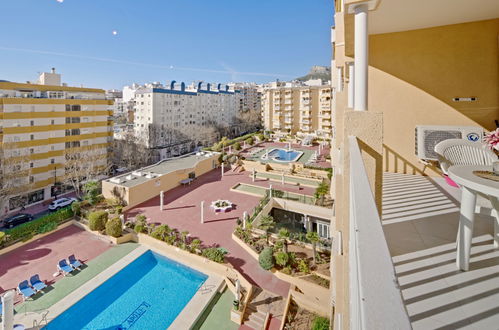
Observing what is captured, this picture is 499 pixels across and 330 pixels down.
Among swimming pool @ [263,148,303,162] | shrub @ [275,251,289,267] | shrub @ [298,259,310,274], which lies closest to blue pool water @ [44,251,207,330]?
shrub @ [275,251,289,267]

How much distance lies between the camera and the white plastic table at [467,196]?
2064mm

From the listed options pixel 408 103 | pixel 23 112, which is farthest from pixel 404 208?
pixel 23 112

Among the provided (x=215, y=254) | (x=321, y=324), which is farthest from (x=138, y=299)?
(x=321, y=324)

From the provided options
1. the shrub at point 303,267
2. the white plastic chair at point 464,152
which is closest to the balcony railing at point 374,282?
the white plastic chair at point 464,152

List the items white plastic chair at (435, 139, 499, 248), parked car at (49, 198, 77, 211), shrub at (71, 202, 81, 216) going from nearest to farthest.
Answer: white plastic chair at (435, 139, 499, 248), shrub at (71, 202, 81, 216), parked car at (49, 198, 77, 211)

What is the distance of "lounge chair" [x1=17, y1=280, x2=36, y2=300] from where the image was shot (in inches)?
387

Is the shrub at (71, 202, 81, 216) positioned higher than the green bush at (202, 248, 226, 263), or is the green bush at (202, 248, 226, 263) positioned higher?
the shrub at (71, 202, 81, 216)

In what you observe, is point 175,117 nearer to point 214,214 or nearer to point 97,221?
point 214,214

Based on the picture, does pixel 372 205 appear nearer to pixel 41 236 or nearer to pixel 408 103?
pixel 408 103

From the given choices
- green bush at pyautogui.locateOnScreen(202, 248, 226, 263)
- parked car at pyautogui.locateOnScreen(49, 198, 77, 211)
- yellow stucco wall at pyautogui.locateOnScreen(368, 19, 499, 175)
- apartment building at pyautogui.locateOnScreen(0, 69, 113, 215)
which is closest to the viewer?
yellow stucco wall at pyautogui.locateOnScreen(368, 19, 499, 175)

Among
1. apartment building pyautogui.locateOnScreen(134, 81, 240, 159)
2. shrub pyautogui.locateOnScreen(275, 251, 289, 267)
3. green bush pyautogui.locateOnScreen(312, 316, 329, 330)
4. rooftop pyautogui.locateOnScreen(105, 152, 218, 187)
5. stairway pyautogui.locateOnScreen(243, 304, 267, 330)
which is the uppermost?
apartment building pyautogui.locateOnScreen(134, 81, 240, 159)

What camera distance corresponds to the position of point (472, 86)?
19.4ft

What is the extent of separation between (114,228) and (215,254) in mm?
6076

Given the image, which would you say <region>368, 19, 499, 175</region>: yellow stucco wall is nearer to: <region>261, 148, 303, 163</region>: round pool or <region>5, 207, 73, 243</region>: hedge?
<region>5, 207, 73, 243</region>: hedge
